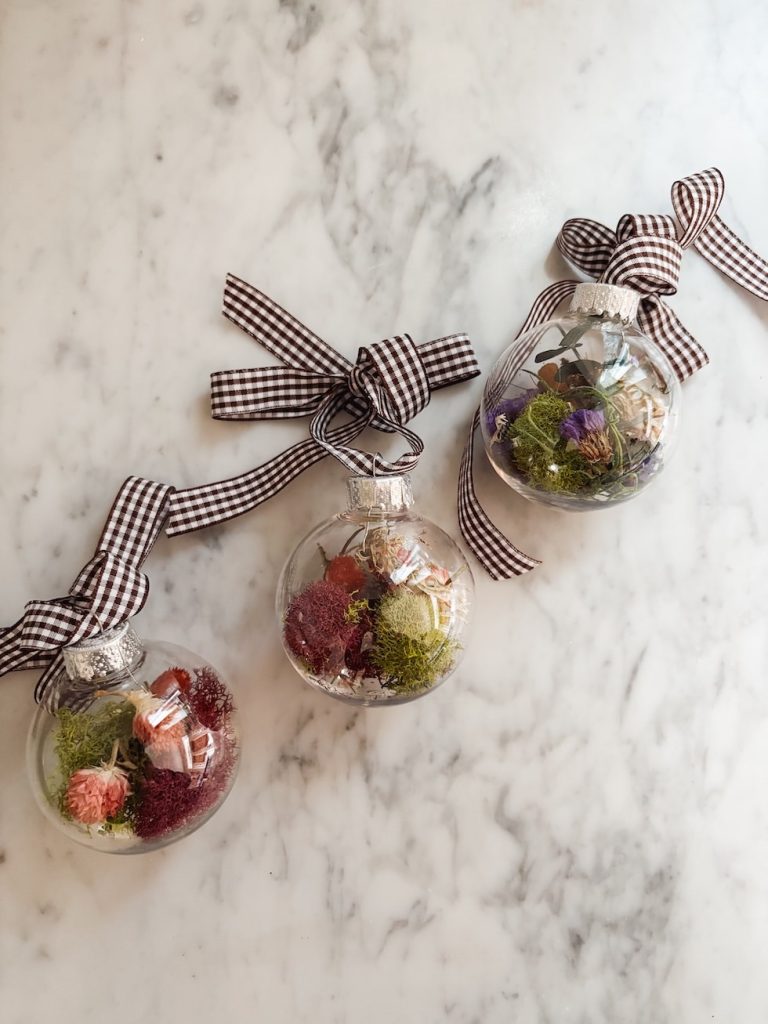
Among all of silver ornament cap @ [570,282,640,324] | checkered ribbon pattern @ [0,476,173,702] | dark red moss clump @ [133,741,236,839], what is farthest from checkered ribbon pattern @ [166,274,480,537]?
dark red moss clump @ [133,741,236,839]

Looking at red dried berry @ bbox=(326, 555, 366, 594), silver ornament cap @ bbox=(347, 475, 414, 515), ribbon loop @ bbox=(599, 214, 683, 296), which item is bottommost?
red dried berry @ bbox=(326, 555, 366, 594)

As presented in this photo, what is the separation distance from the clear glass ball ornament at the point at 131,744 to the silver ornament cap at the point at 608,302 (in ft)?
2.05

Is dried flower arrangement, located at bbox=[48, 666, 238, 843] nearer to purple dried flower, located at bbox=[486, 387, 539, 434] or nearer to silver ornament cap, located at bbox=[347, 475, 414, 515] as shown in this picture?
silver ornament cap, located at bbox=[347, 475, 414, 515]

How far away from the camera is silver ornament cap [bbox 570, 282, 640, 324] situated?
988mm

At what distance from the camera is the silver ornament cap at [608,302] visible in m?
0.99

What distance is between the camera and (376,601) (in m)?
0.88

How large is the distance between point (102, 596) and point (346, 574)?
0.29 m

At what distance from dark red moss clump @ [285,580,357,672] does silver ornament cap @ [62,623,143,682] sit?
0.62ft

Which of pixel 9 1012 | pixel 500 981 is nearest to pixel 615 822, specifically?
pixel 500 981

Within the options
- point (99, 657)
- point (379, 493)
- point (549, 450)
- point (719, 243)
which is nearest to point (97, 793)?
point (99, 657)

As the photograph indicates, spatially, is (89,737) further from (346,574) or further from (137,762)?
(346,574)

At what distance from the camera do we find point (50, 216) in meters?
1.07


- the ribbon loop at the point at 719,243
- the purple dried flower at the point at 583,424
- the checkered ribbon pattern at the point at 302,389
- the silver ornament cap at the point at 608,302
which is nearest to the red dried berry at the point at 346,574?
the checkered ribbon pattern at the point at 302,389

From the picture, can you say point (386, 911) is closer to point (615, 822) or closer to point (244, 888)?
point (244, 888)
